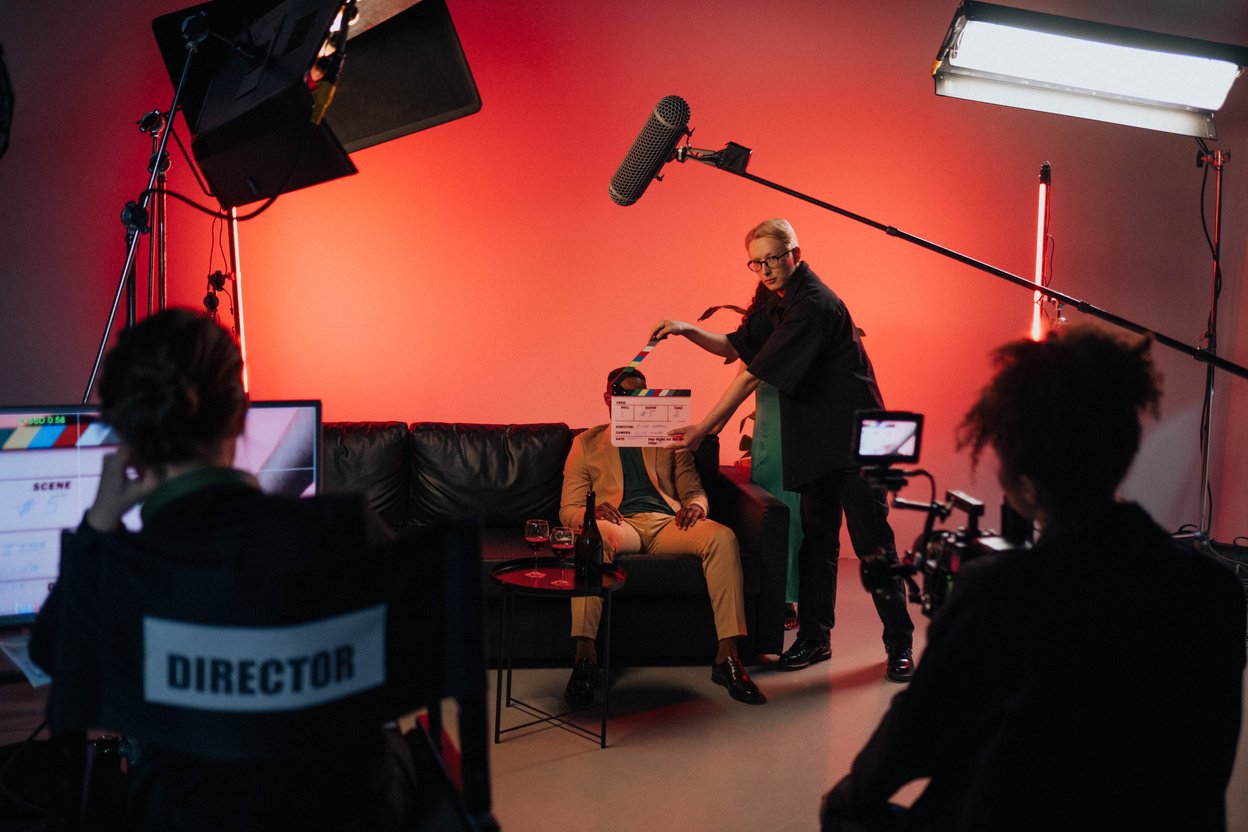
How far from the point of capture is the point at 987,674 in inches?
45.1

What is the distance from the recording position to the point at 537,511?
387 centimetres

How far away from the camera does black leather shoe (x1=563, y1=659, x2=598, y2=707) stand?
3.04 metres

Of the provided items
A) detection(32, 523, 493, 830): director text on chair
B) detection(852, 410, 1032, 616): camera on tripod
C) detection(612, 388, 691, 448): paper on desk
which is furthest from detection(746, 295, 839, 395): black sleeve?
detection(32, 523, 493, 830): director text on chair

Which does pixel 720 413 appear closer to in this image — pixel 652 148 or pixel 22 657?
pixel 652 148

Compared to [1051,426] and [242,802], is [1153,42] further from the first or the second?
[242,802]

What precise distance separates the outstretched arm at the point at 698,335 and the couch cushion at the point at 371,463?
114cm

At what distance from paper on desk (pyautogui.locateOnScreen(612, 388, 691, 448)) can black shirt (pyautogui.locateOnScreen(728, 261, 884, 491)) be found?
31 centimetres

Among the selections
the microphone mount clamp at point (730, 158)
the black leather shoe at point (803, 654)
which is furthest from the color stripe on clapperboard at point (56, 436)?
the black leather shoe at point (803, 654)

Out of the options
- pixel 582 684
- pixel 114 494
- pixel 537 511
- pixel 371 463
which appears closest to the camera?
pixel 114 494

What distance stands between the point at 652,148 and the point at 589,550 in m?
1.31

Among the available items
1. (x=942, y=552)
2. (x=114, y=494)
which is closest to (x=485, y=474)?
Answer: (x=114, y=494)

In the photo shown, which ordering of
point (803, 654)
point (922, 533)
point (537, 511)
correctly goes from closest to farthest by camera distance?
point (922, 533)
point (803, 654)
point (537, 511)

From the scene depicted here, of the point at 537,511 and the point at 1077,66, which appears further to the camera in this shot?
the point at 537,511

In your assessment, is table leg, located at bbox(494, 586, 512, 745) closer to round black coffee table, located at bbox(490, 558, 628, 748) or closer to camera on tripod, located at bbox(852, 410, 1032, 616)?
round black coffee table, located at bbox(490, 558, 628, 748)
